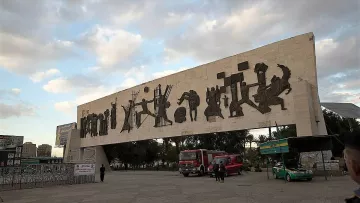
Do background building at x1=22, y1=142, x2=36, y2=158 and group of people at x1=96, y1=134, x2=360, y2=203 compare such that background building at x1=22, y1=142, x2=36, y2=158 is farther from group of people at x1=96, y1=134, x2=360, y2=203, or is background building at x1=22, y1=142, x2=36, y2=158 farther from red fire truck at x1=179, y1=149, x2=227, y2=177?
group of people at x1=96, y1=134, x2=360, y2=203

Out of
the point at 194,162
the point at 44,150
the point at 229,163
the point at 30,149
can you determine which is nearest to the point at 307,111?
the point at 229,163

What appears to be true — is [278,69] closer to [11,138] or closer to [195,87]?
[195,87]

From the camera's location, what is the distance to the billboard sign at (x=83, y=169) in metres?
24.8

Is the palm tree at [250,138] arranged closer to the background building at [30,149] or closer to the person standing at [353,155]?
the person standing at [353,155]

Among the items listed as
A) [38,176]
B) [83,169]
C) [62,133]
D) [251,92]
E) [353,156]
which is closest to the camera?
[353,156]

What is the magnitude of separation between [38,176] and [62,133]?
34.0 metres

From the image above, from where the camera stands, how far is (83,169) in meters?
25.1

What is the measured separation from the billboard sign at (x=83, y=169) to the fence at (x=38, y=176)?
1.18 ft

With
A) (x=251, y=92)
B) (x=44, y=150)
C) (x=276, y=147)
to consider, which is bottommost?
(x=276, y=147)

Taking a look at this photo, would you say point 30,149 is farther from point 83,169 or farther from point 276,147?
point 276,147

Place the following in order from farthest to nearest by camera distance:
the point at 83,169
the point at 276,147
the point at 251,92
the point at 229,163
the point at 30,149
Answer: the point at 30,149 < the point at 229,163 < the point at 251,92 < the point at 83,169 < the point at 276,147

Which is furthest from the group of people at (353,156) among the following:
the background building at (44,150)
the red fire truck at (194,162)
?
the background building at (44,150)

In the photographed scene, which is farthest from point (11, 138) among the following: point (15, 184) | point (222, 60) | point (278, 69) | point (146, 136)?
point (278, 69)

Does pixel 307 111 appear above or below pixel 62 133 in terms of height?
below
